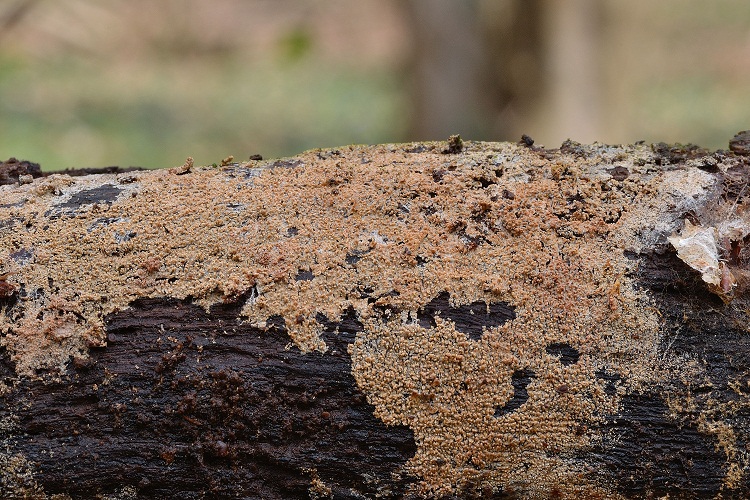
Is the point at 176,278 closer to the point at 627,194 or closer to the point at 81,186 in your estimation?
the point at 81,186

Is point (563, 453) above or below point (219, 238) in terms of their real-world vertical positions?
below

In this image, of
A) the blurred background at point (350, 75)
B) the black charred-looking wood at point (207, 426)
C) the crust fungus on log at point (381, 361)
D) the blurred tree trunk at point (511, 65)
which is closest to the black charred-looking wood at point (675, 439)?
the crust fungus on log at point (381, 361)

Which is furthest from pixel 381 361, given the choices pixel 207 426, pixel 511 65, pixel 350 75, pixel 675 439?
pixel 350 75

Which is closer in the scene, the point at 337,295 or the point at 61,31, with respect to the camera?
the point at 337,295

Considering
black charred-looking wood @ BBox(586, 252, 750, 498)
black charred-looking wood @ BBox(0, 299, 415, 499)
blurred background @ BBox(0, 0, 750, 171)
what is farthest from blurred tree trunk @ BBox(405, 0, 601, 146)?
black charred-looking wood @ BBox(0, 299, 415, 499)

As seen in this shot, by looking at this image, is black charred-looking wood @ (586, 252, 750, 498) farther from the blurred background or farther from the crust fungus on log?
the blurred background

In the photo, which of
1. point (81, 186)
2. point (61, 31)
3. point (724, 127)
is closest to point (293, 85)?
point (61, 31)

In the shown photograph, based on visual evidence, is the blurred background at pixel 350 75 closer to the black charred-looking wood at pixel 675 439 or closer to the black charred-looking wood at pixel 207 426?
the black charred-looking wood at pixel 207 426
